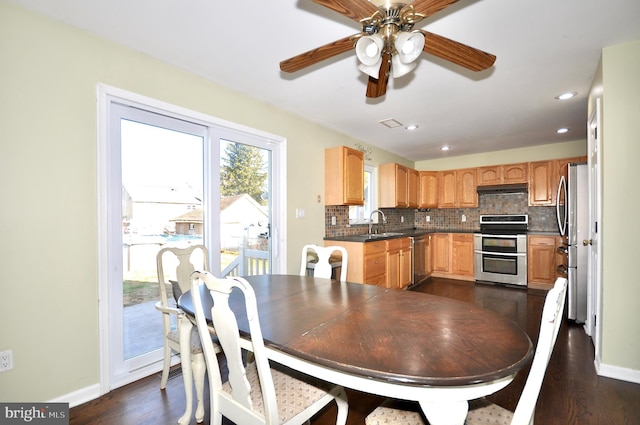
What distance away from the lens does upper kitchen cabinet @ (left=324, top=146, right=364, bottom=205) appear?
370 cm

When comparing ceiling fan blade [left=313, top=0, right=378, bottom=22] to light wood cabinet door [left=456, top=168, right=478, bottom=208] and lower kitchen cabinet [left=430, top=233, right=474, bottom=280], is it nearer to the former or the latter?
lower kitchen cabinet [left=430, top=233, right=474, bottom=280]

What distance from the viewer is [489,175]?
531 cm

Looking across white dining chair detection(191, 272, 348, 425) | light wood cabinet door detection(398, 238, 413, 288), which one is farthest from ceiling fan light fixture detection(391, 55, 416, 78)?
light wood cabinet door detection(398, 238, 413, 288)

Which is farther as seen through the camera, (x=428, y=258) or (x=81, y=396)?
(x=428, y=258)

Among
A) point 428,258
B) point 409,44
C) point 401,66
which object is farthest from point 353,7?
point 428,258

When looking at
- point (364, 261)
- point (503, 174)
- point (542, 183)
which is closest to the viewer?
point (364, 261)

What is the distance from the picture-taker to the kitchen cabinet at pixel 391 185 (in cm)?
488

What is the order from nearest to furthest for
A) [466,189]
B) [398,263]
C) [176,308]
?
1. [176,308]
2. [398,263]
3. [466,189]

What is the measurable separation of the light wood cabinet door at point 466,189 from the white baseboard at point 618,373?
3.66 meters

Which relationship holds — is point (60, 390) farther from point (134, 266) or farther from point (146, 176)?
point (146, 176)

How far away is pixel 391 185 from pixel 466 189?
1.75 meters

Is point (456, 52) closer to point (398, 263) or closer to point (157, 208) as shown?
point (157, 208)

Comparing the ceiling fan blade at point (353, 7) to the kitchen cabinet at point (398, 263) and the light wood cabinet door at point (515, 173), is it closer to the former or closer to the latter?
the kitchen cabinet at point (398, 263)

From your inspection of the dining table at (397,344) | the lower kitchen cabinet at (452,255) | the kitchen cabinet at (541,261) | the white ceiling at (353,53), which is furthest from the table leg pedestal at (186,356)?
the kitchen cabinet at (541,261)
